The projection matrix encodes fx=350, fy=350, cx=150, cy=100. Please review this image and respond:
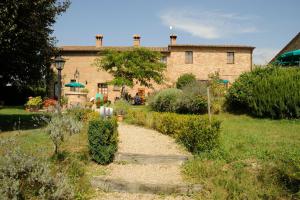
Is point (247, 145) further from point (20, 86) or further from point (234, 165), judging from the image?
point (20, 86)

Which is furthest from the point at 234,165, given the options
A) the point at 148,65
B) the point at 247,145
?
the point at 148,65

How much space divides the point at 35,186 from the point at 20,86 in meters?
9.62

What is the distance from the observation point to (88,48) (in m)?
36.9

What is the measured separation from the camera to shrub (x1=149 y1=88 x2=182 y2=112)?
1762cm

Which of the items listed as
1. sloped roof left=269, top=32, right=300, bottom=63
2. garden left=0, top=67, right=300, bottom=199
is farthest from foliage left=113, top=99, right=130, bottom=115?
sloped roof left=269, top=32, right=300, bottom=63

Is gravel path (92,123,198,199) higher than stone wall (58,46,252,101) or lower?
lower

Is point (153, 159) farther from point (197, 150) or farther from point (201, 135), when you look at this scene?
point (201, 135)

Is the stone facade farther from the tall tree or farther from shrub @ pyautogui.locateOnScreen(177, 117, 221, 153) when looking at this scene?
shrub @ pyautogui.locateOnScreen(177, 117, 221, 153)

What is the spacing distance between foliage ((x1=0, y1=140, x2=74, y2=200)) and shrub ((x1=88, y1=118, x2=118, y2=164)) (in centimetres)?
242

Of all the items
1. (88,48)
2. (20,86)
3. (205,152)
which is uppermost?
(88,48)

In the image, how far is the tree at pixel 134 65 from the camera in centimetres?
2889

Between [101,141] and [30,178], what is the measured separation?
116 inches

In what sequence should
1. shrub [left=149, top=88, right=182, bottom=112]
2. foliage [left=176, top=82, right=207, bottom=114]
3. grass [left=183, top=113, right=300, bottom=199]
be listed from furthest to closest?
shrub [left=149, top=88, right=182, bottom=112] → foliage [left=176, top=82, right=207, bottom=114] → grass [left=183, top=113, right=300, bottom=199]

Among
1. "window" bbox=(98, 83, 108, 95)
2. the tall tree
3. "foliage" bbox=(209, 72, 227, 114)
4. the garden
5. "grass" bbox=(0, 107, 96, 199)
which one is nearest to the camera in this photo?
the garden
